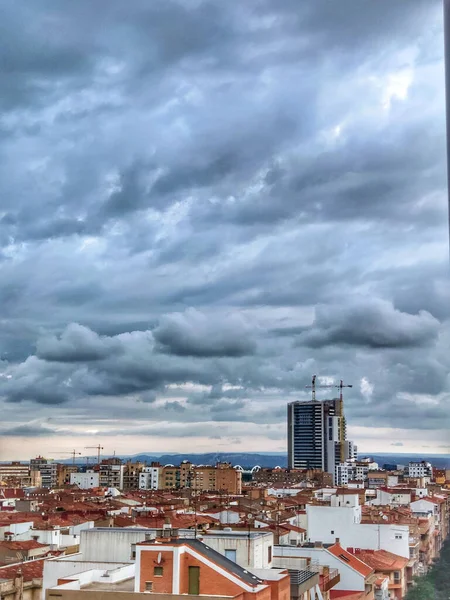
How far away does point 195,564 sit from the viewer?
4.61 metres

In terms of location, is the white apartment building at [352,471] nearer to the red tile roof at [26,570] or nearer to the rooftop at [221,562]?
the red tile roof at [26,570]

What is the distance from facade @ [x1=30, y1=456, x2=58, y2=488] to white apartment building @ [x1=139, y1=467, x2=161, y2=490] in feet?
21.3

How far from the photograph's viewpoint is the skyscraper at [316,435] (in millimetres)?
Answer: 55025

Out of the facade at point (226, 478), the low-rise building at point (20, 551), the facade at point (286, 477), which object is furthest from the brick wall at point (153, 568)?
the facade at point (286, 477)

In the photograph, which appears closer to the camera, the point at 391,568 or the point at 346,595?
the point at 346,595

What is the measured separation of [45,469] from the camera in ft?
147

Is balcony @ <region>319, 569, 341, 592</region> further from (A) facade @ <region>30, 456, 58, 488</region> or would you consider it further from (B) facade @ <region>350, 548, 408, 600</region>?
(A) facade @ <region>30, 456, 58, 488</region>

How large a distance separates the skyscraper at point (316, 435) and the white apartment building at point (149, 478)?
70.6 feet

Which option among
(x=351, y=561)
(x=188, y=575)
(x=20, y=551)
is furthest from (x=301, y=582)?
(x=20, y=551)

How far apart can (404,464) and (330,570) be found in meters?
40.5

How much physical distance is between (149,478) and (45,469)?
12587mm

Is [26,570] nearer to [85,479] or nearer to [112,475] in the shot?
[85,479]

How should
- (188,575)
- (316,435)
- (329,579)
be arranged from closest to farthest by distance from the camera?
(188,575) < (329,579) < (316,435)

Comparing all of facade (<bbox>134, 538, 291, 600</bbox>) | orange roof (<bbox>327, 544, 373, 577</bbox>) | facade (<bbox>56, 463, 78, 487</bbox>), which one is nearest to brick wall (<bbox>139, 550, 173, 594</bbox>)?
facade (<bbox>134, 538, 291, 600</bbox>)
